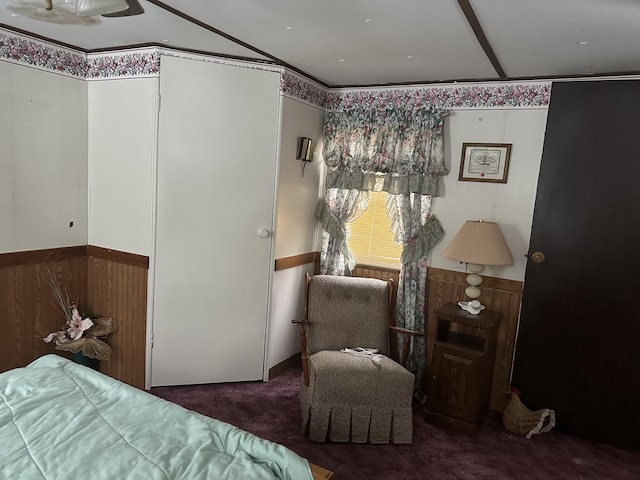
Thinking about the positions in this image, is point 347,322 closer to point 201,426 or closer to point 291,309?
point 291,309

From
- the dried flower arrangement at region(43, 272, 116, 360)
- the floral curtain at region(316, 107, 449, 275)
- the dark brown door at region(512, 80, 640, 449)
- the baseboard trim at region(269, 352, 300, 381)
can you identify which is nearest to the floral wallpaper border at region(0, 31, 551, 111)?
the floral curtain at region(316, 107, 449, 275)

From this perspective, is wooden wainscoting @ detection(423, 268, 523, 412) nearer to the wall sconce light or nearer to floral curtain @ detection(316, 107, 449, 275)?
floral curtain @ detection(316, 107, 449, 275)

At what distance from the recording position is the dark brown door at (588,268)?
9.04ft

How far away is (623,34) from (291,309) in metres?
2.70

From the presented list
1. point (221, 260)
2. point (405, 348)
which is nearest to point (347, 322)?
point (405, 348)

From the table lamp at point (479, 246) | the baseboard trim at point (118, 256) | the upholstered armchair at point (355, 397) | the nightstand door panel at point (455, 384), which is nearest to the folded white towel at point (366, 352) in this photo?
the upholstered armchair at point (355, 397)

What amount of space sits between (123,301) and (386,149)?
2.21 m

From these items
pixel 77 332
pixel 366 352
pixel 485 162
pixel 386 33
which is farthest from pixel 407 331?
pixel 77 332

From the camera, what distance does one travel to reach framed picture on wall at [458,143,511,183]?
10.3ft

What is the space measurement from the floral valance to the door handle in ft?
2.59

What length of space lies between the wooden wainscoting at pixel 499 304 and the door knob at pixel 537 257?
0.21 m

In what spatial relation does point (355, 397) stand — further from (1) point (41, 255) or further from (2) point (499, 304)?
(1) point (41, 255)

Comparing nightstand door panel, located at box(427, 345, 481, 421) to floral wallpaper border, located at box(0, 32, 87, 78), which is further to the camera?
nightstand door panel, located at box(427, 345, 481, 421)

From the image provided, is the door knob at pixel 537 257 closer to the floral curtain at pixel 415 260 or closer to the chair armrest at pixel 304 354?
the floral curtain at pixel 415 260
